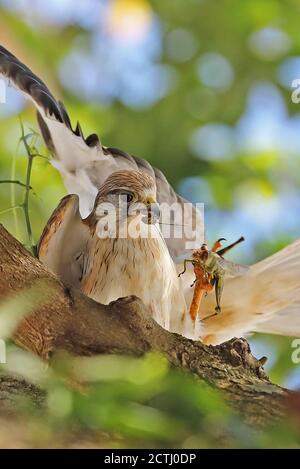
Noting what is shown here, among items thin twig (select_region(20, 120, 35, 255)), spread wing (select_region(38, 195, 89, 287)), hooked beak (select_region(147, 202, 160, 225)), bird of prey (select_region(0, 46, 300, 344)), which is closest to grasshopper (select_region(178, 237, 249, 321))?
bird of prey (select_region(0, 46, 300, 344))

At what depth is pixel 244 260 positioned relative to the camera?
3.45 meters

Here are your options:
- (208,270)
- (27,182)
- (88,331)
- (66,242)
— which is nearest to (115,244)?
(66,242)

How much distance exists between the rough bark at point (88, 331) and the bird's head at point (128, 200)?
23.2 inches

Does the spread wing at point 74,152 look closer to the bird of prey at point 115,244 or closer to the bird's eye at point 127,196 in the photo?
the bird of prey at point 115,244

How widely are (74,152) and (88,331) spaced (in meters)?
1.03

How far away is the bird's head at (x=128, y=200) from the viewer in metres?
2.84

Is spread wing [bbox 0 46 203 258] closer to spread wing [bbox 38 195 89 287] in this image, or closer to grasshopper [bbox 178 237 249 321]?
spread wing [bbox 38 195 89 287]

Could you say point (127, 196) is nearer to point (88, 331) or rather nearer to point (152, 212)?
point (152, 212)

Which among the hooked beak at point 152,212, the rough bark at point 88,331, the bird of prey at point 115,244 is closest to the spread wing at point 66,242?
the bird of prey at point 115,244

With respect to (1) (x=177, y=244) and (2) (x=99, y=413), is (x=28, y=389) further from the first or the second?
(1) (x=177, y=244)

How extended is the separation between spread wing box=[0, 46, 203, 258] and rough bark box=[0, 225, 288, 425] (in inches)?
26.6

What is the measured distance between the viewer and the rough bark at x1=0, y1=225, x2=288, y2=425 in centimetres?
218

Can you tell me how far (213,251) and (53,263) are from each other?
21.6 inches
